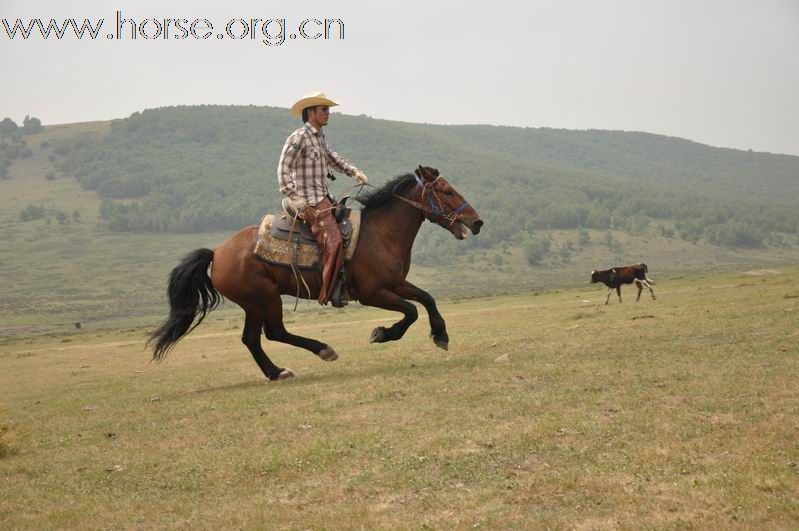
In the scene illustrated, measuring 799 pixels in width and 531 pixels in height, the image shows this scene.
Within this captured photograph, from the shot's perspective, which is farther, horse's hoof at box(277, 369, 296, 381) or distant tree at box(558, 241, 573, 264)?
distant tree at box(558, 241, 573, 264)

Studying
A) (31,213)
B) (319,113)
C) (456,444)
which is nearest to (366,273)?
(319,113)

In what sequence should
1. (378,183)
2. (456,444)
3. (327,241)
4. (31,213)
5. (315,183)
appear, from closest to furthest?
(456,444) → (327,241) → (315,183) → (31,213) → (378,183)

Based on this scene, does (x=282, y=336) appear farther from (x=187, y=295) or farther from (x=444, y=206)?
(x=444, y=206)

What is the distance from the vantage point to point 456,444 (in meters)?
7.88

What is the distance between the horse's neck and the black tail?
105 inches

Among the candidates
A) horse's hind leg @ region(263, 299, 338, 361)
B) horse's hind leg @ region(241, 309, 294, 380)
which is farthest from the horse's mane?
horse's hind leg @ region(241, 309, 294, 380)

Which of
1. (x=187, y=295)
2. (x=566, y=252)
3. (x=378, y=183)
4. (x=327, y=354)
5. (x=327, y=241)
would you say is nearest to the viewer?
(x=327, y=241)

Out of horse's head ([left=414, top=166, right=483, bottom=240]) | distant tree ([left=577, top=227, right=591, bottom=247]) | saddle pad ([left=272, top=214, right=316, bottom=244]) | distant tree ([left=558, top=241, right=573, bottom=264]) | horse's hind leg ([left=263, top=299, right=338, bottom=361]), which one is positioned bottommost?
distant tree ([left=558, top=241, right=573, bottom=264])

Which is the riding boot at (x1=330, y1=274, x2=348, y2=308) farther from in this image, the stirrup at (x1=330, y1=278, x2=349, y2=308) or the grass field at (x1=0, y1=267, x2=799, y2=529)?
the grass field at (x1=0, y1=267, x2=799, y2=529)

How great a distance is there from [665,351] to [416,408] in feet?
13.3

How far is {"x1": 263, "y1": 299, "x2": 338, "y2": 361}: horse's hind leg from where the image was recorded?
13.3 metres

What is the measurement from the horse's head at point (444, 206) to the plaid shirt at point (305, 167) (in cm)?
113

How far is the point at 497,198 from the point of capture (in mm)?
139000

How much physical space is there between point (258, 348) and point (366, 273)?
2185mm
